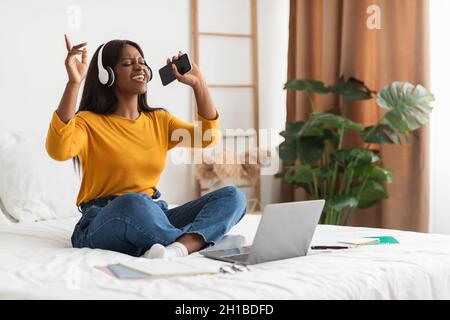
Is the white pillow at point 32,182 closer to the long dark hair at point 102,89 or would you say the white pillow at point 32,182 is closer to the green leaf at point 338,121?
the long dark hair at point 102,89

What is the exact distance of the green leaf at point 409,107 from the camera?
359cm

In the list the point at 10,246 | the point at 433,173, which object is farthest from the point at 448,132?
the point at 10,246

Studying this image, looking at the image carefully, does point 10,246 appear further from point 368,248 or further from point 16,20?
point 16,20

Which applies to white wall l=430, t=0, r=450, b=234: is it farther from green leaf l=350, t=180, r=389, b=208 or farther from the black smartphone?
the black smartphone

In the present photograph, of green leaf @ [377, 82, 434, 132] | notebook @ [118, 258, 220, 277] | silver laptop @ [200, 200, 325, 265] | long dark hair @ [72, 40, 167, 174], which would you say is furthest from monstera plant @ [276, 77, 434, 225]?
notebook @ [118, 258, 220, 277]

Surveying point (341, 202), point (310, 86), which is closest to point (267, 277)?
point (341, 202)

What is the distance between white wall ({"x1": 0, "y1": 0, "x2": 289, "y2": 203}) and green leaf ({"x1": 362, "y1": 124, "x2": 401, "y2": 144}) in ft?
2.97

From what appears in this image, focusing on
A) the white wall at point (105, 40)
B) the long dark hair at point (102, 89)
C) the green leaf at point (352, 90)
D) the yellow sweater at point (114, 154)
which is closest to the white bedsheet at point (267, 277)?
the yellow sweater at point (114, 154)

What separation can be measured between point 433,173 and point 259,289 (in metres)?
2.54

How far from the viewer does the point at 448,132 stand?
147 inches

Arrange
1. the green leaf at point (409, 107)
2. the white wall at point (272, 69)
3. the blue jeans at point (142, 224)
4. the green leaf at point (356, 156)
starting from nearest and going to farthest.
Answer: the blue jeans at point (142, 224)
the green leaf at point (409, 107)
the green leaf at point (356, 156)
the white wall at point (272, 69)

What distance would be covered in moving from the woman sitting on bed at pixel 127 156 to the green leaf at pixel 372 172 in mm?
1448

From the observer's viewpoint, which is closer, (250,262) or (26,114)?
(250,262)

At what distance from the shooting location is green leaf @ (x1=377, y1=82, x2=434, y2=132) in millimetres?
3590
